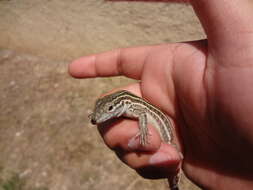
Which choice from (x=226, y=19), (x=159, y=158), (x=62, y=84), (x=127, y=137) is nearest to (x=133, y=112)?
(x=127, y=137)

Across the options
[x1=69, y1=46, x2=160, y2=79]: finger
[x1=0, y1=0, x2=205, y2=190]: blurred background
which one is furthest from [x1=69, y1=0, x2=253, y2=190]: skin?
[x1=0, y1=0, x2=205, y2=190]: blurred background

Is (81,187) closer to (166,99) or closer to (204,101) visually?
(166,99)

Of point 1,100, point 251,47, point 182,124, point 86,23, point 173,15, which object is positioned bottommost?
point 1,100

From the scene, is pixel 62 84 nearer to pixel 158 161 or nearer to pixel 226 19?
pixel 158 161

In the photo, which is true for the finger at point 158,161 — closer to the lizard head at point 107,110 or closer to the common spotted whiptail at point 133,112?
the common spotted whiptail at point 133,112

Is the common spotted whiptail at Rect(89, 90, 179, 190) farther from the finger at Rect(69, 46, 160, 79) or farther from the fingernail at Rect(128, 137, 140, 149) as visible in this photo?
the finger at Rect(69, 46, 160, 79)

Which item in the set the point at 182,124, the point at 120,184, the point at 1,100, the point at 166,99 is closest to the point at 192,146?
the point at 182,124

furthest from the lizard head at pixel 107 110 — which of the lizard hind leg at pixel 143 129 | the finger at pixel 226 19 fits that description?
the finger at pixel 226 19
